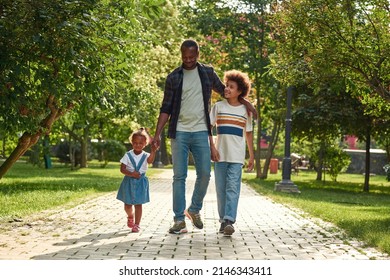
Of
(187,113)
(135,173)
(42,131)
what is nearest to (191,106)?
(187,113)

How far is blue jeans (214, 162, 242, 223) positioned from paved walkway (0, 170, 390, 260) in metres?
0.32

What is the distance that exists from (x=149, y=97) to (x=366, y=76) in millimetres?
13216

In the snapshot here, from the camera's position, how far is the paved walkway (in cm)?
736

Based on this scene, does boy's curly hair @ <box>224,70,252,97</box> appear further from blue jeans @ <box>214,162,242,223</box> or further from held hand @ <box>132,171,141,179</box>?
held hand @ <box>132,171,141,179</box>

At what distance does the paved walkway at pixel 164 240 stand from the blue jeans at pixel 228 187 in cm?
32

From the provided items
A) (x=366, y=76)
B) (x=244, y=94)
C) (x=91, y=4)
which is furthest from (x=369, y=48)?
(x=91, y=4)

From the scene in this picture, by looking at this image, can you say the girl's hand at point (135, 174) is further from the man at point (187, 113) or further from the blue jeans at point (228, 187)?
the blue jeans at point (228, 187)

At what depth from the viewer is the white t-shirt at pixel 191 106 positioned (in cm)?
861

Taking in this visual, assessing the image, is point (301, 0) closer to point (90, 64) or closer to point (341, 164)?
point (90, 64)

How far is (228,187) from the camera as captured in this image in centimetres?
883

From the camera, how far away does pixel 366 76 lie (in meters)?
13.1

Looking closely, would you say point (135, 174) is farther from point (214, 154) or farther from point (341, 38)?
point (341, 38)

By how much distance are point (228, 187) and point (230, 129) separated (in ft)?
2.27

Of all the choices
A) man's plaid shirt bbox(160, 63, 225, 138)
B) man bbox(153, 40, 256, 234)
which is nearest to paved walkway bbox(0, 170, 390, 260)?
man bbox(153, 40, 256, 234)
